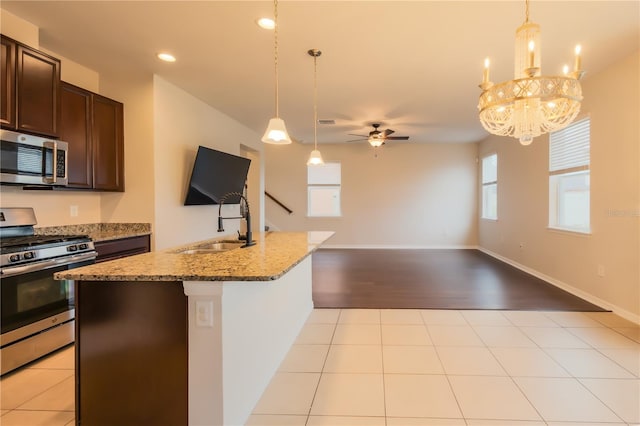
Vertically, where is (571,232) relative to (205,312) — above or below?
above

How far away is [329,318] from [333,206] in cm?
509

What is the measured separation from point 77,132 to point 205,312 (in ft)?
8.99

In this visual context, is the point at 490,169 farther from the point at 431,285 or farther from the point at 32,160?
the point at 32,160

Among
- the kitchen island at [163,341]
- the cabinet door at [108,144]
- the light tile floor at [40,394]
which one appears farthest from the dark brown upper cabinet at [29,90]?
the light tile floor at [40,394]

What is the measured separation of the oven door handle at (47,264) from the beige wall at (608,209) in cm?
508

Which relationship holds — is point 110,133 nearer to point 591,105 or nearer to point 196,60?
point 196,60

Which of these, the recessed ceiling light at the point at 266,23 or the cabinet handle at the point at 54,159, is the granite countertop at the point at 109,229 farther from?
the recessed ceiling light at the point at 266,23

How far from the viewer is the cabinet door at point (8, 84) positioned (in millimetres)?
2311

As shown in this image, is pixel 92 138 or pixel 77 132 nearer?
pixel 77 132

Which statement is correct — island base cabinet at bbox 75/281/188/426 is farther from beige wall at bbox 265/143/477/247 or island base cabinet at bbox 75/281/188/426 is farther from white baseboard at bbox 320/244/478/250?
beige wall at bbox 265/143/477/247

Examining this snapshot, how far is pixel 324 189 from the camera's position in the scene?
8219mm

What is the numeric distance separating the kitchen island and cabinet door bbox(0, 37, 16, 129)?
164cm

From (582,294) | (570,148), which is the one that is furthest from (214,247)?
(570,148)

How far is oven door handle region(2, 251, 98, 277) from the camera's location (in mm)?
2204
